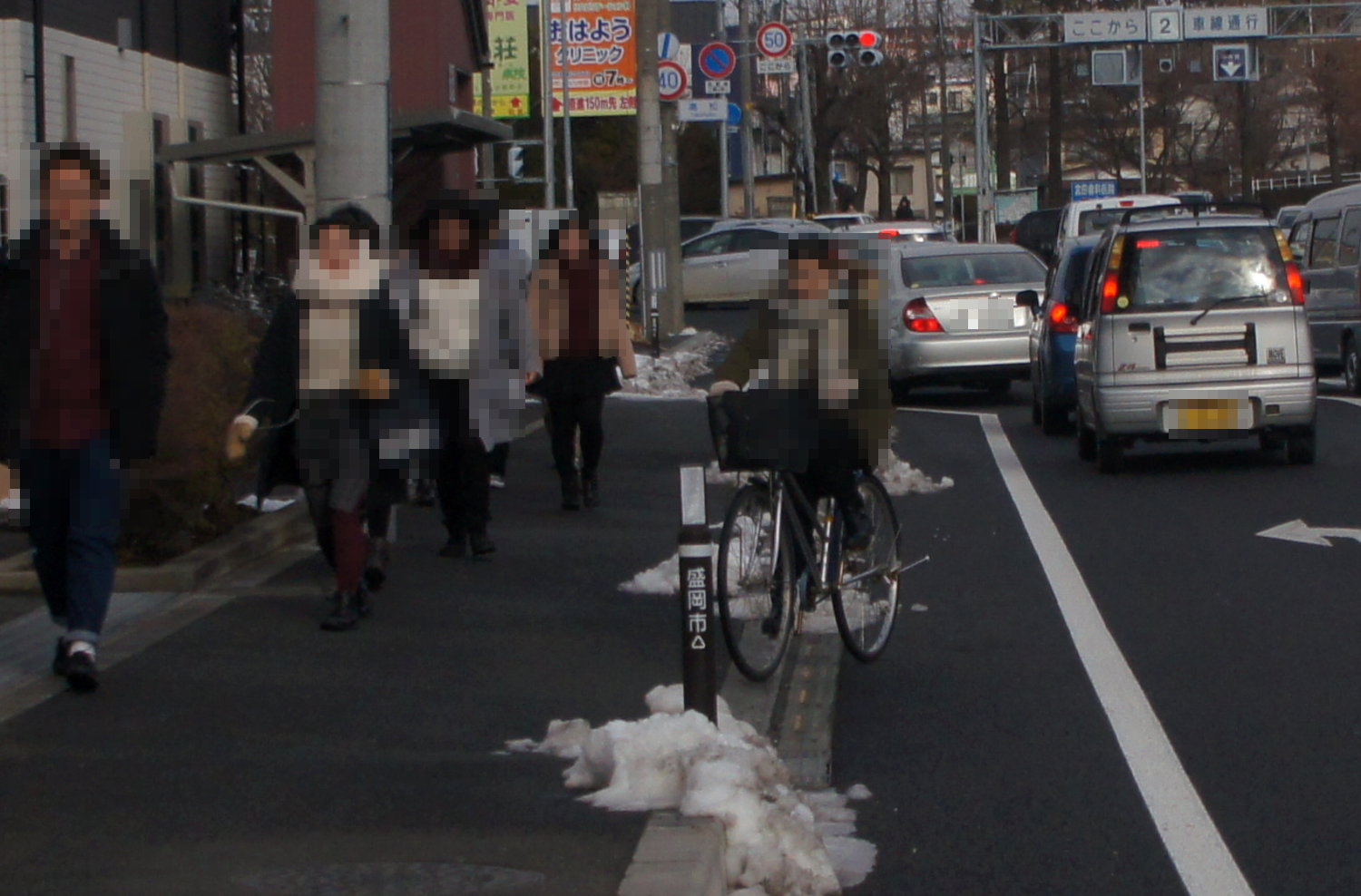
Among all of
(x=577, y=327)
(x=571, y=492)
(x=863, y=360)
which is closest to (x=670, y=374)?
(x=571, y=492)

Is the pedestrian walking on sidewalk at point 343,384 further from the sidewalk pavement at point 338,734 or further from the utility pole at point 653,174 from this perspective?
the utility pole at point 653,174

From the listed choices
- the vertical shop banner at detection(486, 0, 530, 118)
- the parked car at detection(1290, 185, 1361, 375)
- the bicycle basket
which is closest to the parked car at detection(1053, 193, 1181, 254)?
the parked car at detection(1290, 185, 1361, 375)

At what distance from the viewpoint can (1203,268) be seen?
13.5 metres

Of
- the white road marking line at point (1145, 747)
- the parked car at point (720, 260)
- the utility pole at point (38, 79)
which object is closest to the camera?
the white road marking line at point (1145, 747)

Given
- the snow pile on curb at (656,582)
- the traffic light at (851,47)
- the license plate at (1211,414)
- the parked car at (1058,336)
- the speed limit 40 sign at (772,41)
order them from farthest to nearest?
the speed limit 40 sign at (772,41)
the traffic light at (851,47)
the parked car at (1058,336)
the license plate at (1211,414)
the snow pile on curb at (656,582)

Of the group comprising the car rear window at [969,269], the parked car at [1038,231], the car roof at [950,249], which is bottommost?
the car rear window at [969,269]

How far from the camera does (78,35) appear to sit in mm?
16750

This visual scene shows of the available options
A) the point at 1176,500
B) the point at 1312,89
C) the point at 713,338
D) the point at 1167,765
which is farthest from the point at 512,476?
the point at 1312,89

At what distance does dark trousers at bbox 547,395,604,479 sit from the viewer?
11328 mm

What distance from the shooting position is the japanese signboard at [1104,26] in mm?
46469

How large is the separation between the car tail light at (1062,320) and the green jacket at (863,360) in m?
9.38

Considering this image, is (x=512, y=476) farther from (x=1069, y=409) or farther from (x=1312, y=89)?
(x=1312, y=89)

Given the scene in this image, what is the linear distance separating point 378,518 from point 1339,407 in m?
12.6

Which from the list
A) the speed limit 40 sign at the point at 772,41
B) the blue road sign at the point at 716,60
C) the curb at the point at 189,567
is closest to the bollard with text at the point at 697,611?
the curb at the point at 189,567
